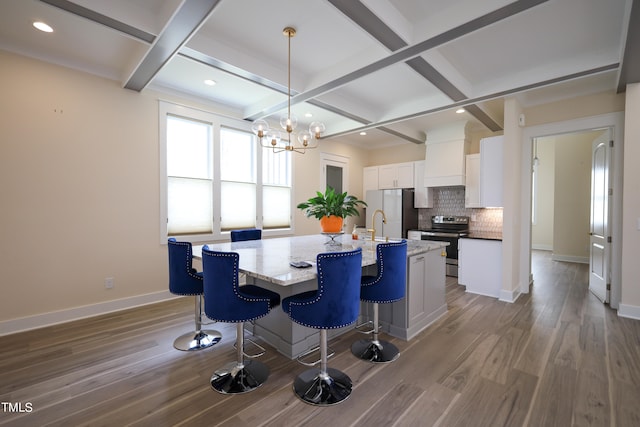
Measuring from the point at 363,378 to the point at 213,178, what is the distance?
3471mm

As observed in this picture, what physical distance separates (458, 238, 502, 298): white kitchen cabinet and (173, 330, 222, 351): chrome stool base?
12.2 ft

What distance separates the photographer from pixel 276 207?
5.23 meters

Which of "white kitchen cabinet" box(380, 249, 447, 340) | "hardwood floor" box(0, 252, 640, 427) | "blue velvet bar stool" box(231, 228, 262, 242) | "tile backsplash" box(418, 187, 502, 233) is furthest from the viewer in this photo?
"tile backsplash" box(418, 187, 502, 233)

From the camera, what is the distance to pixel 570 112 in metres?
3.84

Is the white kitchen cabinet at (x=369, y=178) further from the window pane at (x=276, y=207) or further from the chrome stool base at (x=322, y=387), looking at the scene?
the chrome stool base at (x=322, y=387)

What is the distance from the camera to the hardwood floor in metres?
1.75

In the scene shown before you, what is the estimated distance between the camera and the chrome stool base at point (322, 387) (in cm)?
188

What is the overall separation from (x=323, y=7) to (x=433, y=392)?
3.08 m

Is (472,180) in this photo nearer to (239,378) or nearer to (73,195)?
(239,378)

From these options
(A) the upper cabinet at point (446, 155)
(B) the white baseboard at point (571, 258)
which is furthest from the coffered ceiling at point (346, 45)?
(B) the white baseboard at point (571, 258)

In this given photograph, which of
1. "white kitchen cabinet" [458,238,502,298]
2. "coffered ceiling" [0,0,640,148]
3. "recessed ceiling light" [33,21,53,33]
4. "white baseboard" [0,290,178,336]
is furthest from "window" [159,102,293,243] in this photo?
"white kitchen cabinet" [458,238,502,298]

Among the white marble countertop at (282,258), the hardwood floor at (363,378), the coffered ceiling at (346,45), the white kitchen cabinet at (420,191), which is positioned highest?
the coffered ceiling at (346,45)

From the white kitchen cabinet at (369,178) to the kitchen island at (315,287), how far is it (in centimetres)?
357

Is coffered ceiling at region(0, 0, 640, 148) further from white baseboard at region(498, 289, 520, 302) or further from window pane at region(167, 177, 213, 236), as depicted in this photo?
white baseboard at region(498, 289, 520, 302)
